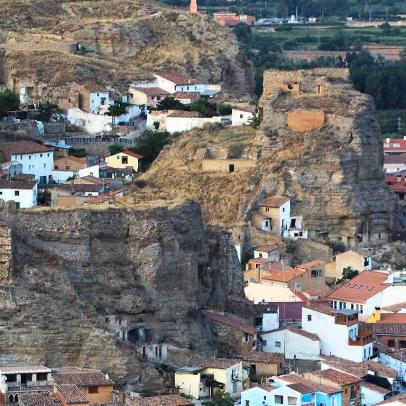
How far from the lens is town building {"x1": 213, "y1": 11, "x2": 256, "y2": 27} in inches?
4685

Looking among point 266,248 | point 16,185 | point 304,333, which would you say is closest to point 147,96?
point 266,248

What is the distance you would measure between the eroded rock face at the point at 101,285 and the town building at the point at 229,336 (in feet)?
1.61

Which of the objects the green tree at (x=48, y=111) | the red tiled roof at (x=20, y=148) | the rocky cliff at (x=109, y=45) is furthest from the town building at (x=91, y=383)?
the rocky cliff at (x=109, y=45)

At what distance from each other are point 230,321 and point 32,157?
54.9 ft

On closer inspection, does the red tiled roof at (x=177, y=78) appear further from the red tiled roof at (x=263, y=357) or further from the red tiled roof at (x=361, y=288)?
the red tiled roof at (x=263, y=357)

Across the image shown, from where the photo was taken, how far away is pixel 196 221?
5156 cm

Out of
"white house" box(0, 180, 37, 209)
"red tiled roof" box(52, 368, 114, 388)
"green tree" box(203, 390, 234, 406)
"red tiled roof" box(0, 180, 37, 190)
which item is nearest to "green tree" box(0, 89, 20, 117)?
"red tiled roof" box(0, 180, 37, 190)

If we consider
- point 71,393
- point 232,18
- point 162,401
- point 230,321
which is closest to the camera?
point 71,393

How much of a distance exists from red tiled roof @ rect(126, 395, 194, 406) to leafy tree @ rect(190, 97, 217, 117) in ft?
92.1

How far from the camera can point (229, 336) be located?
5153cm

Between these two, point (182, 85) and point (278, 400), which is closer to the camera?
point (278, 400)

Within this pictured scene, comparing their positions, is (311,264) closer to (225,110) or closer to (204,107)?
(225,110)

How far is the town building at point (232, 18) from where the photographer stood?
119 m

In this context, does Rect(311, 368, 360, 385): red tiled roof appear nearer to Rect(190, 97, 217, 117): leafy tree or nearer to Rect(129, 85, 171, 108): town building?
Rect(190, 97, 217, 117): leafy tree
